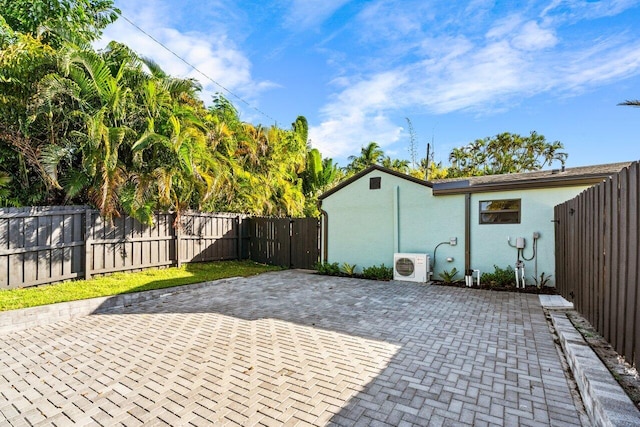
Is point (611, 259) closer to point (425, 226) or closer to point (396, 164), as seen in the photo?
point (425, 226)

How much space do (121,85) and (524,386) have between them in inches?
376

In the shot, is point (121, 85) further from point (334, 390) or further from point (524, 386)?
point (524, 386)

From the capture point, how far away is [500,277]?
7.07 m

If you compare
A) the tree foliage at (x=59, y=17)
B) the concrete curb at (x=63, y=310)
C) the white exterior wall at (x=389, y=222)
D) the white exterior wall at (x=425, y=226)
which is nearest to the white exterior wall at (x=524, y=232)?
the white exterior wall at (x=425, y=226)

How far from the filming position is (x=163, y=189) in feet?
24.9

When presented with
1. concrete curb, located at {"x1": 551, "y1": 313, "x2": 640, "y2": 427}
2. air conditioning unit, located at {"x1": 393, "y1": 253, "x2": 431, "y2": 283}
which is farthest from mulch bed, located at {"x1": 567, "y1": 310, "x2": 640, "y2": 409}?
air conditioning unit, located at {"x1": 393, "y1": 253, "x2": 431, "y2": 283}

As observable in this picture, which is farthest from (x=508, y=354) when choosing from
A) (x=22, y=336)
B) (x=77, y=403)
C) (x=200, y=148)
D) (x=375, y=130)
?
(x=375, y=130)

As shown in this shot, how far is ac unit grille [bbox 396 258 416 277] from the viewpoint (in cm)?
801

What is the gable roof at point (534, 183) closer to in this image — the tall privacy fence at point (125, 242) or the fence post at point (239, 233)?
the tall privacy fence at point (125, 242)

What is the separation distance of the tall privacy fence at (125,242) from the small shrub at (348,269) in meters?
1.27

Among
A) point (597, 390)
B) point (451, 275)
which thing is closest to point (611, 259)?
point (597, 390)

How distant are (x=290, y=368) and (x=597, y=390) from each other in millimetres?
2536

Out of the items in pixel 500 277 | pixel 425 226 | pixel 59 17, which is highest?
pixel 59 17

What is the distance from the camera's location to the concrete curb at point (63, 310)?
4.40 metres
